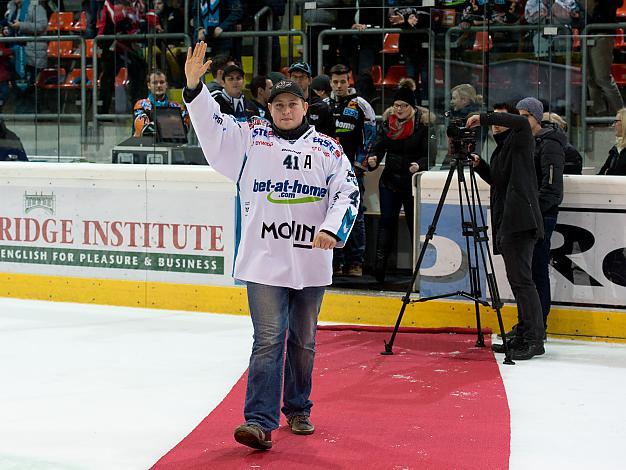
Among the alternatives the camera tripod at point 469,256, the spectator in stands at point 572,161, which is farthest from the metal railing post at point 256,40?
the spectator in stands at point 572,161

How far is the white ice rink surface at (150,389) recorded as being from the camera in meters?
4.91

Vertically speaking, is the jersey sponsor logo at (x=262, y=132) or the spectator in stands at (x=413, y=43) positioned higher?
the spectator in stands at (x=413, y=43)

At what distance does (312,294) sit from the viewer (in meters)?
4.98

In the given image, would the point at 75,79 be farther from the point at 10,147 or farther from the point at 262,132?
the point at 262,132

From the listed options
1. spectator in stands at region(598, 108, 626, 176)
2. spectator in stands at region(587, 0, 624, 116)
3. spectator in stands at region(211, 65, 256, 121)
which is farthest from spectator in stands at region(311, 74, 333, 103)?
spectator in stands at region(598, 108, 626, 176)

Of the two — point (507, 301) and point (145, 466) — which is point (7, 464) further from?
point (507, 301)

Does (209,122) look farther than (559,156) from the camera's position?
No

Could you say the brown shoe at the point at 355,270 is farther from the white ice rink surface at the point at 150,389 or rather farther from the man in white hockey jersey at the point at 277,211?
the man in white hockey jersey at the point at 277,211

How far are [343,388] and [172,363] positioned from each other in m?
1.23

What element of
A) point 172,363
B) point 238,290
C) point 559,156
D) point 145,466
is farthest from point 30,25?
point 145,466

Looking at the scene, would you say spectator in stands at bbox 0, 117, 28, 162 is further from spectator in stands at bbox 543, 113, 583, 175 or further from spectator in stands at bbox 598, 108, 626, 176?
spectator in stands at bbox 598, 108, 626, 176

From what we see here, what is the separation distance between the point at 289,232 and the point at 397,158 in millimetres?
3963

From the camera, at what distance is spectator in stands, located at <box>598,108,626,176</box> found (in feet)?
25.4

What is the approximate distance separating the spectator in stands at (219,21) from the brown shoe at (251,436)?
6152 mm
